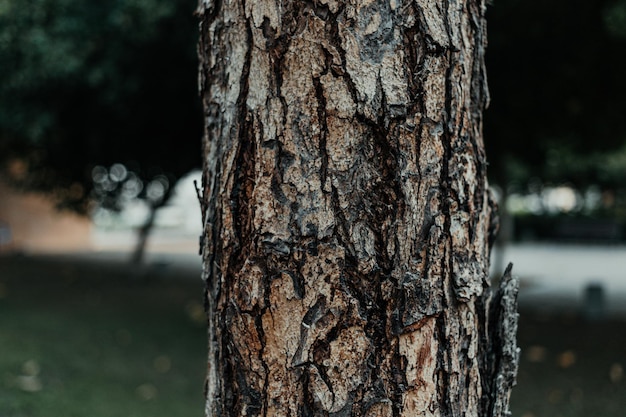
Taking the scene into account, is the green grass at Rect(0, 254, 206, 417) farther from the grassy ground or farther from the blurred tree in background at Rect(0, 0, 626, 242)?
the blurred tree in background at Rect(0, 0, 626, 242)

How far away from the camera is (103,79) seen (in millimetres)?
9305

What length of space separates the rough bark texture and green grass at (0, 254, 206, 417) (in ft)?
15.9

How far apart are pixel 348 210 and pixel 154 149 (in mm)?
10542

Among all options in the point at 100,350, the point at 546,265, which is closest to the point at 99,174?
the point at 100,350

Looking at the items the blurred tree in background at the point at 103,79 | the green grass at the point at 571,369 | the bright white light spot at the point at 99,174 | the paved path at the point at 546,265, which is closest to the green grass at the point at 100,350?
the bright white light spot at the point at 99,174

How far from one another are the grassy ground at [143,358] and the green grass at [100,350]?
13mm

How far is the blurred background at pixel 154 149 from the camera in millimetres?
6970

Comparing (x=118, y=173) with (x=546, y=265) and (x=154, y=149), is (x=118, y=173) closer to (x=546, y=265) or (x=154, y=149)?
(x=154, y=149)

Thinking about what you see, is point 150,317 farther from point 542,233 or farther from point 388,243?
point 542,233

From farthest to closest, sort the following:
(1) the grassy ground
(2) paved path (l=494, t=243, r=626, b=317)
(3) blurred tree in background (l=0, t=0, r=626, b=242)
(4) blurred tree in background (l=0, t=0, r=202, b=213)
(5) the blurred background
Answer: (2) paved path (l=494, t=243, r=626, b=317) → (4) blurred tree in background (l=0, t=0, r=202, b=213) → (3) blurred tree in background (l=0, t=0, r=626, b=242) → (5) the blurred background → (1) the grassy ground

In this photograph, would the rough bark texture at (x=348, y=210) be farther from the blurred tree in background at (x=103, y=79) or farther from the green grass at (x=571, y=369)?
the blurred tree in background at (x=103, y=79)

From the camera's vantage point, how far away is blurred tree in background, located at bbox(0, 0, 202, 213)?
28.8 ft

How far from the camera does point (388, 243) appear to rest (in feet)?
5.03

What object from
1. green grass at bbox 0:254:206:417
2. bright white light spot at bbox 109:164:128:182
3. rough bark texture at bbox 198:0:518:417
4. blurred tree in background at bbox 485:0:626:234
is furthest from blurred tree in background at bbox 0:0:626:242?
rough bark texture at bbox 198:0:518:417
